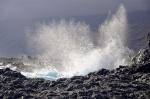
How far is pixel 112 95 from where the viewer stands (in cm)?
7769

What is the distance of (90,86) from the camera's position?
83.6m

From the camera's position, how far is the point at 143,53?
3944 inches

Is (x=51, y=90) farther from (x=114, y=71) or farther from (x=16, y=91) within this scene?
(x=114, y=71)

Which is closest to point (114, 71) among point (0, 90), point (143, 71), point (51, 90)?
point (143, 71)

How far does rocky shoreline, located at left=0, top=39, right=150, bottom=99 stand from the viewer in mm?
78875

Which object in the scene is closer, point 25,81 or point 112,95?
point 112,95

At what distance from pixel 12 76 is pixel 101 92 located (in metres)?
23.9

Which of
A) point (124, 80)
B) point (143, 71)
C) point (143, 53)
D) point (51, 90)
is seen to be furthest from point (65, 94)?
point (143, 53)

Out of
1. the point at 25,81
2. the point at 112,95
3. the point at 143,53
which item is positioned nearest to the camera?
the point at 112,95

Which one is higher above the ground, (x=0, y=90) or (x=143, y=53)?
(x=143, y=53)

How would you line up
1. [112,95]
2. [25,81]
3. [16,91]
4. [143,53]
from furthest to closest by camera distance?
[143,53] → [25,81] → [16,91] → [112,95]

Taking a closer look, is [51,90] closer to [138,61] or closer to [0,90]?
[0,90]

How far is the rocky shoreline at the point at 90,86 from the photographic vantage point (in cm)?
7888

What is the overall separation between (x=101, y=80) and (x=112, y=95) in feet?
33.3
